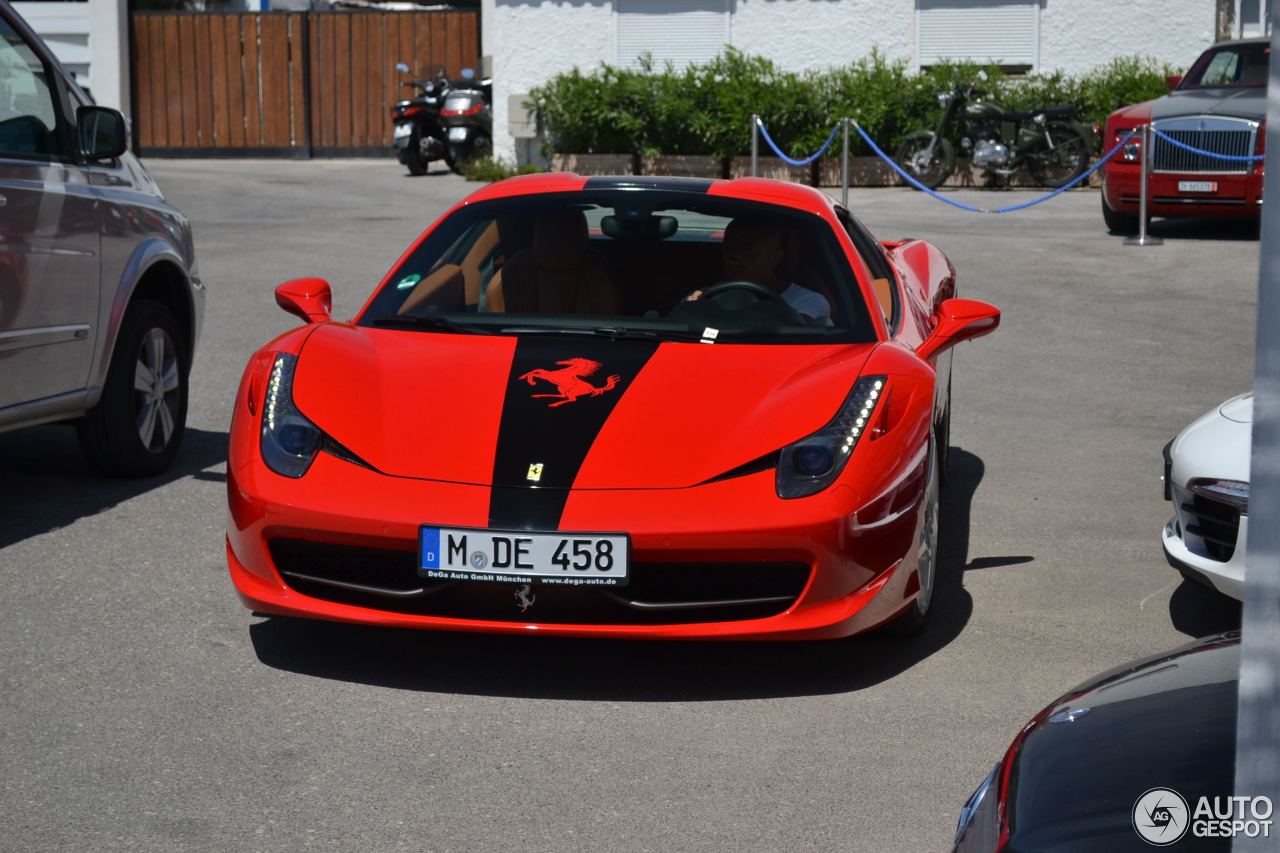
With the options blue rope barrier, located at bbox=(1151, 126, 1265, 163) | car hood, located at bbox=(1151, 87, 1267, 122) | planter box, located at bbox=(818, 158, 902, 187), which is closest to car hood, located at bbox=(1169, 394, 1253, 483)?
blue rope barrier, located at bbox=(1151, 126, 1265, 163)

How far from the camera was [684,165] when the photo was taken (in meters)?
21.2

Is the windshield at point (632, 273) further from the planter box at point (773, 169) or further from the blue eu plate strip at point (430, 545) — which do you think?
the planter box at point (773, 169)

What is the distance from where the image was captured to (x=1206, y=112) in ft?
49.8

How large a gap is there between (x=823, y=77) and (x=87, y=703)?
18.2 meters

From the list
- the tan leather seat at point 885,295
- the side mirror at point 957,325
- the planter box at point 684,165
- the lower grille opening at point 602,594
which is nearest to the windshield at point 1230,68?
the planter box at point 684,165

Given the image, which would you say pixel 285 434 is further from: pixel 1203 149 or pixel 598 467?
pixel 1203 149

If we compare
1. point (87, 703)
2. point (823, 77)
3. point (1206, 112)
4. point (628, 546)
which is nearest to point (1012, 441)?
point (628, 546)

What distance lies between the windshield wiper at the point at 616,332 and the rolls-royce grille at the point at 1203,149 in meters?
11.0

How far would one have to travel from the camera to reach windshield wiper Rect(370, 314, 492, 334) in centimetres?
527

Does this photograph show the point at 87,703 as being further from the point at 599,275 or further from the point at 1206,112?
the point at 1206,112

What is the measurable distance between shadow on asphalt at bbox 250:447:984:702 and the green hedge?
16.4m

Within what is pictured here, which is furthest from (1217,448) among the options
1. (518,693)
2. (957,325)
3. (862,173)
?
(862,173)

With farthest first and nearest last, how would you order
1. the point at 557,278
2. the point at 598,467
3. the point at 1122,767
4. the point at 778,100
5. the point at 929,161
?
1. the point at 778,100
2. the point at 929,161
3. the point at 557,278
4. the point at 598,467
5. the point at 1122,767

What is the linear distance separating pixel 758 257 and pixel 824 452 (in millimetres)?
1357
